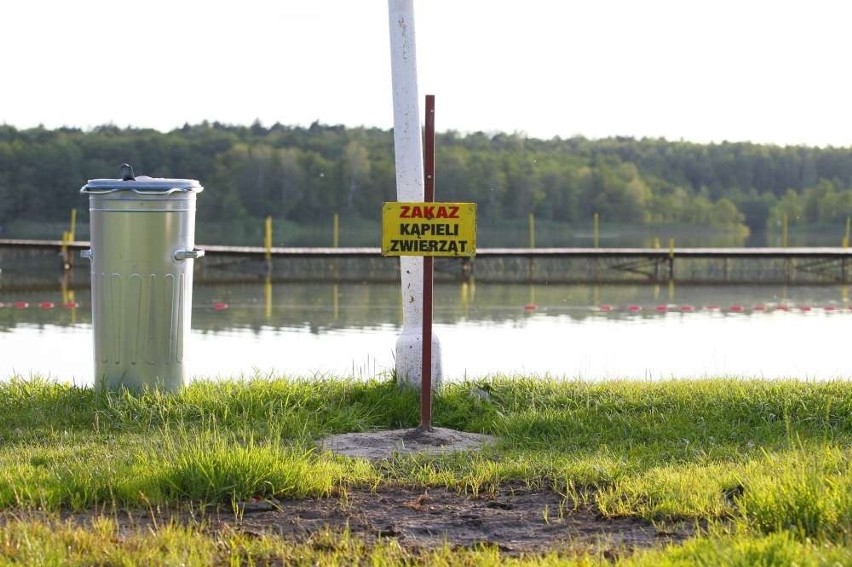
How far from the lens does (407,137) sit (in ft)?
25.3

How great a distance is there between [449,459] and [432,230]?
1.18m

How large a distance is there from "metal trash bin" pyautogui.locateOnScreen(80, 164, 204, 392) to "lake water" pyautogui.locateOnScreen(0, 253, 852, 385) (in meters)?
0.27

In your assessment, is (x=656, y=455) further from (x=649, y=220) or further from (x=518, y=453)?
(x=649, y=220)

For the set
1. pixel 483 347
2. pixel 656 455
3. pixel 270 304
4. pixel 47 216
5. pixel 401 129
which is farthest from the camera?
pixel 47 216

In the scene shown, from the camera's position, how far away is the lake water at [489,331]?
473 inches

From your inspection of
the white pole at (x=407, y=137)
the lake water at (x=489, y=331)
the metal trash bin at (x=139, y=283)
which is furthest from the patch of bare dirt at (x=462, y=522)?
the lake water at (x=489, y=331)

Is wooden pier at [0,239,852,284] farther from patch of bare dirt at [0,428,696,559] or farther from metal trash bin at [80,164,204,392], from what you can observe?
patch of bare dirt at [0,428,696,559]

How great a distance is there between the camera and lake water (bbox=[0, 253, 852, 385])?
1202 centimetres

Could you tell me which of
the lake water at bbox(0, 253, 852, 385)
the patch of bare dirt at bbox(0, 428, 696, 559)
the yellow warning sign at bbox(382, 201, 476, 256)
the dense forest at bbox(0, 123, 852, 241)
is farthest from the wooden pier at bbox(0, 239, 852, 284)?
the patch of bare dirt at bbox(0, 428, 696, 559)

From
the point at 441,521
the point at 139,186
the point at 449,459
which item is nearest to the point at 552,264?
the point at 139,186

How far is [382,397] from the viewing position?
23.5 feet

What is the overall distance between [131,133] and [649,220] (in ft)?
81.3

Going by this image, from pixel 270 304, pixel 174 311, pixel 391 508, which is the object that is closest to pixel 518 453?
pixel 391 508

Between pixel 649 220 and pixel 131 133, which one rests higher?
pixel 131 133
